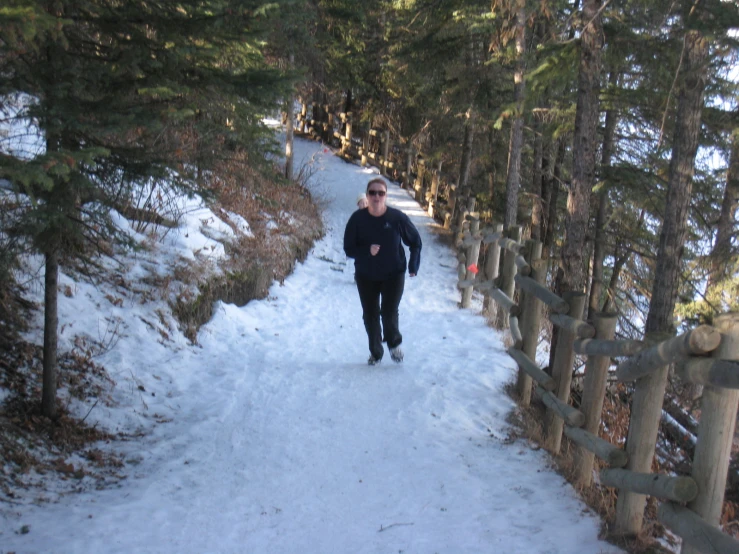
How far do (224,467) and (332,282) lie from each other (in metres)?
7.74

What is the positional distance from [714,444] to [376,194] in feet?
13.8

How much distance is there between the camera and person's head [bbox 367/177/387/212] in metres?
6.56

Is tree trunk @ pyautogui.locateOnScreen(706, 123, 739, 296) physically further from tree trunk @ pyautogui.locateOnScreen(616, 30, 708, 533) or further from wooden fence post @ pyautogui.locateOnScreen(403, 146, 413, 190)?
wooden fence post @ pyautogui.locateOnScreen(403, 146, 413, 190)

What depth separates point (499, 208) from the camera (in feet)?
60.5

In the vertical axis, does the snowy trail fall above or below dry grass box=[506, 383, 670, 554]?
below

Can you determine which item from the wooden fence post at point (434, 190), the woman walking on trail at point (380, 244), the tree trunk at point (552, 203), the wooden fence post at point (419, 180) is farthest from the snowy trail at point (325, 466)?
Result: the wooden fence post at point (419, 180)

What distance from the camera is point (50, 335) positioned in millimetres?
5004

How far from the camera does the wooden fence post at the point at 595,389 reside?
14.8 ft

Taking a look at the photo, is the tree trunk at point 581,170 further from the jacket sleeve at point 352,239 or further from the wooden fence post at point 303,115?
the wooden fence post at point 303,115

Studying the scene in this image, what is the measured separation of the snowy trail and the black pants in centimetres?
32

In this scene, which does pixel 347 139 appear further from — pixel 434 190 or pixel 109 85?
pixel 109 85

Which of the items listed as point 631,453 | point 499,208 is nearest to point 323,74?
point 499,208

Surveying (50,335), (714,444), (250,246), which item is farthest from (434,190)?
(714,444)


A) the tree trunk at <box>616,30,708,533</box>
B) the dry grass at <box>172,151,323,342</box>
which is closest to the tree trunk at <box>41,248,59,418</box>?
the dry grass at <box>172,151,323,342</box>
